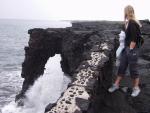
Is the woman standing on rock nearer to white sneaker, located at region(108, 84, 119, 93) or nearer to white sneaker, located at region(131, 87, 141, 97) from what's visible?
white sneaker, located at region(131, 87, 141, 97)

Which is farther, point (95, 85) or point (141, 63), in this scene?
point (141, 63)

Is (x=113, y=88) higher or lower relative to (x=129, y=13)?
lower

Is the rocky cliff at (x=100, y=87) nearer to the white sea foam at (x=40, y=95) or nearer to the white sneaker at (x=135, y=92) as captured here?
the white sneaker at (x=135, y=92)

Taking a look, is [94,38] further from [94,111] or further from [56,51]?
[56,51]

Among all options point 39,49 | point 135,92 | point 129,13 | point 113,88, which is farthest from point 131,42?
point 39,49

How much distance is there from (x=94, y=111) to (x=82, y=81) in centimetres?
89

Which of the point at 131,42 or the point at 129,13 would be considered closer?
the point at 129,13

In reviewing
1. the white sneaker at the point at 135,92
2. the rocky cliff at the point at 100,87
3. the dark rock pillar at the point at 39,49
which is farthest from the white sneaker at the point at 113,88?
the dark rock pillar at the point at 39,49

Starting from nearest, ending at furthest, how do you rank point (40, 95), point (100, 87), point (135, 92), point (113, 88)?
point (135, 92) → point (113, 88) → point (100, 87) → point (40, 95)

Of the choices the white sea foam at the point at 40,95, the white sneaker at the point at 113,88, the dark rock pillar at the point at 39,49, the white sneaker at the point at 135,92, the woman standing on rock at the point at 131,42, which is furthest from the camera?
the white sea foam at the point at 40,95

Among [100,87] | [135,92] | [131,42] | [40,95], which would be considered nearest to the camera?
[131,42]

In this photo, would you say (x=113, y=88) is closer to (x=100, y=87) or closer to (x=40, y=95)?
(x=100, y=87)

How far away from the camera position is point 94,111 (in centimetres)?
1003

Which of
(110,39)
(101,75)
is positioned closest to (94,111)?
(101,75)
